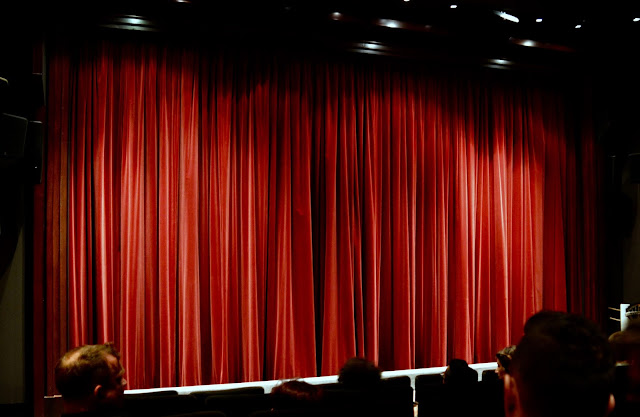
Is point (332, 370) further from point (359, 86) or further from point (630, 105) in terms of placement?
point (630, 105)

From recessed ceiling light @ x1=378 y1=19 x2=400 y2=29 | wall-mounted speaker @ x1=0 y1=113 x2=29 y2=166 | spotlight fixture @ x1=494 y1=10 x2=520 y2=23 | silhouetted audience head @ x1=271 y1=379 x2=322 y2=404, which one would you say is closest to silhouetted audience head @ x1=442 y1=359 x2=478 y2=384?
silhouetted audience head @ x1=271 y1=379 x2=322 y2=404

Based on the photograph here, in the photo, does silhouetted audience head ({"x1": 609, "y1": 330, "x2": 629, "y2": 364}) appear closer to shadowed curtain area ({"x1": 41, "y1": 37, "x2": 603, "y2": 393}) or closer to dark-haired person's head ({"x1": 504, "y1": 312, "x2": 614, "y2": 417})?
dark-haired person's head ({"x1": 504, "y1": 312, "x2": 614, "y2": 417})

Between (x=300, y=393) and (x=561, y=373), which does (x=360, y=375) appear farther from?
(x=561, y=373)

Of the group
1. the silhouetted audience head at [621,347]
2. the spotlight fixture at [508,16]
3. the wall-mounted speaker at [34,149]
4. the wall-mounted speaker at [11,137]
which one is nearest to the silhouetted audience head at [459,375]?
the silhouetted audience head at [621,347]

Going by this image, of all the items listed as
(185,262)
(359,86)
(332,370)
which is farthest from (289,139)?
(332,370)

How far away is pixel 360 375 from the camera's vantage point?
3525mm

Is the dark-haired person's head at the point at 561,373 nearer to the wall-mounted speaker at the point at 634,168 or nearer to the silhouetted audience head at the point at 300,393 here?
the silhouetted audience head at the point at 300,393

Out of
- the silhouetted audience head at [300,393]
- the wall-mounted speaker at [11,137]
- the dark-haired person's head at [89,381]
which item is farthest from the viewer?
the wall-mounted speaker at [11,137]

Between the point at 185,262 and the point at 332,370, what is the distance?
192 cm

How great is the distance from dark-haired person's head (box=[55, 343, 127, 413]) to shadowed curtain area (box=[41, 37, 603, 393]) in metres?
3.11

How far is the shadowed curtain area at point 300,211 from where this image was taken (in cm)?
551

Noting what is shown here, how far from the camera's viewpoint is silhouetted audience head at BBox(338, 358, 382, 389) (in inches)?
139

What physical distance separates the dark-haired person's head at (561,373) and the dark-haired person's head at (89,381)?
1906mm

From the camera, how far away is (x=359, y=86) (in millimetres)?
6508
